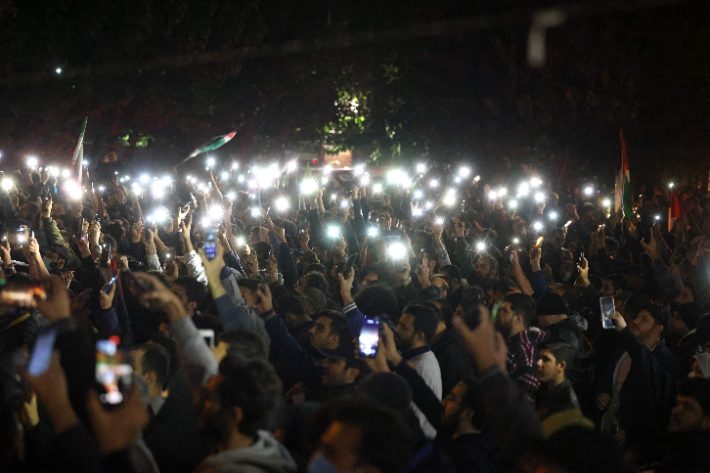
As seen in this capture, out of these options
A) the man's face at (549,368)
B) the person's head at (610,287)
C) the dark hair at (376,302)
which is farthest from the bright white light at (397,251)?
the man's face at (549,368)

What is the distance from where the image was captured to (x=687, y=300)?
6699 mm

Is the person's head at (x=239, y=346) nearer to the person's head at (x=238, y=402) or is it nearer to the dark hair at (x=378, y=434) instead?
the person's head at (x=238, y=402)

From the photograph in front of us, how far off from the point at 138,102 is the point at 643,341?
1739 cm

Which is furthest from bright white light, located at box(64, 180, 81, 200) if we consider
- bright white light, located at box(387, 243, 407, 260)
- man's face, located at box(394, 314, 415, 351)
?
man's face, located at box(394, 314, 415, 351)

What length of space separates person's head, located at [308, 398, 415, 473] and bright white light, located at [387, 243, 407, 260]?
15.8 ft

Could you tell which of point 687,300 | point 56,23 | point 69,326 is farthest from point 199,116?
point 69,326

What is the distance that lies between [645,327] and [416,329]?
5.91 feet

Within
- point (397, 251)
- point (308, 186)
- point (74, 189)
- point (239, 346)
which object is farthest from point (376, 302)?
point (308, 186)

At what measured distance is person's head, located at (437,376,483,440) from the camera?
3.45 metres

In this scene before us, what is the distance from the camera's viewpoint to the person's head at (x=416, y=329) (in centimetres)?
453

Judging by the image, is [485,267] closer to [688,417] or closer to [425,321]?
[425,321]

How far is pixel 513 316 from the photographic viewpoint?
510 cm

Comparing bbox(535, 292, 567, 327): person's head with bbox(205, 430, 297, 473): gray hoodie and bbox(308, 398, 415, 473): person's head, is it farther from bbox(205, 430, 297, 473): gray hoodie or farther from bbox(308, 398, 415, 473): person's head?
bbox(205, 430, 297, 473): gray hoodie

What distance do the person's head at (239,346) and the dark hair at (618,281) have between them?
5033mm
